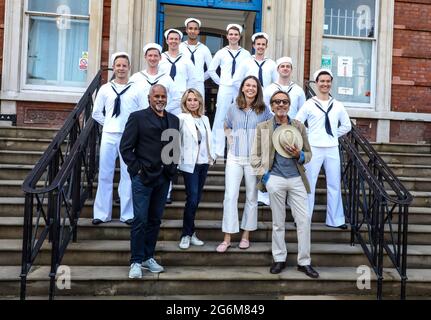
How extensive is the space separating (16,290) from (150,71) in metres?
2.86

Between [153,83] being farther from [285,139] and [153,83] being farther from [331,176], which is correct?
[331,176]

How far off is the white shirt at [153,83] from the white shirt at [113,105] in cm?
6

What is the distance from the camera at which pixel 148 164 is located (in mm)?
4348

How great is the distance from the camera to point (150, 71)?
5.54 meters

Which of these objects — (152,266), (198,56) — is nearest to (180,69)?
(198,56)

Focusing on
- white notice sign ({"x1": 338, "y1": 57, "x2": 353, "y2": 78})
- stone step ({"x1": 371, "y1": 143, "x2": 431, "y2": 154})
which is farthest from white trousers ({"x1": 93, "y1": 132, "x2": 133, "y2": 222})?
white notice sign ({"x1": 338, "y1": 57, "x2": 353, "y2": 78})

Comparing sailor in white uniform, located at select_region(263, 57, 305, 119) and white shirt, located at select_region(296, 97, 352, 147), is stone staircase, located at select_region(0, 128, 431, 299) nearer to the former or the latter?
white shirt, located at select_region(296, 97, 352, 147)

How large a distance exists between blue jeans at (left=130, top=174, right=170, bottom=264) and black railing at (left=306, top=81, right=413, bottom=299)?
2367 mm

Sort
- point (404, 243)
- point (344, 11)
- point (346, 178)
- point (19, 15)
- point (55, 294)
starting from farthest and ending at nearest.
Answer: point (344, 11) < point (19, 15) < point (346, 178) < point (404, 243) < point (55, 294)

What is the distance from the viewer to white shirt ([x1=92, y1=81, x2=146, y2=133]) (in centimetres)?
538

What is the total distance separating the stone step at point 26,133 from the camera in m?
7.22
